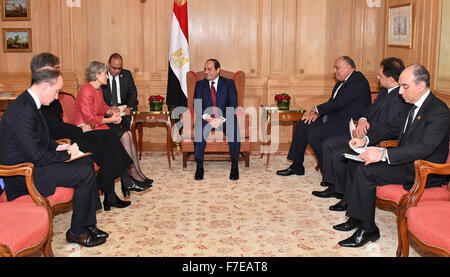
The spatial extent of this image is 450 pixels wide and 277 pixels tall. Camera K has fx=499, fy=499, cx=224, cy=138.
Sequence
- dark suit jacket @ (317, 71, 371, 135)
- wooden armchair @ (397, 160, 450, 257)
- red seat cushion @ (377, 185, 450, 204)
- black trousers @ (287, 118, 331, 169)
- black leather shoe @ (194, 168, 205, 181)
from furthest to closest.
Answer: black leather shoe @ (194, 168, 205, 181) → black trousers @ (287, 118, 331, 169) → dark suit jacket @ (317, 71, 371, 135) → red seat cushion @ (377, 185, 450, 204) → wooden armchair @ (397, 160, 450, 257)

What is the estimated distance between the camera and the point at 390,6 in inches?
324

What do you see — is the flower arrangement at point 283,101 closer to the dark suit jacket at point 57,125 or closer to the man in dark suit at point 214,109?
the man in dark suit at point 214,109

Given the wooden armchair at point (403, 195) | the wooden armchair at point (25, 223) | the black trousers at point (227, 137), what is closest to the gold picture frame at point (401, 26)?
the black trousers at point (227, 137)

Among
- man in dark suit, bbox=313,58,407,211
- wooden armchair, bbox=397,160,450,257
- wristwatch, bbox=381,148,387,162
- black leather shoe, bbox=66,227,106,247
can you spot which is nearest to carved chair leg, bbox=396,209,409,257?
wooden armchair, bbox=397,160,450,257

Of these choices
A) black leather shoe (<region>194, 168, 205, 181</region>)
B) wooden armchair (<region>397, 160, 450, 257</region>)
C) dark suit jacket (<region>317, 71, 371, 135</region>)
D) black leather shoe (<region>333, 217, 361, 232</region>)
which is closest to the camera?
wooden armchair (<region>397, 160, 450, 257</region>)

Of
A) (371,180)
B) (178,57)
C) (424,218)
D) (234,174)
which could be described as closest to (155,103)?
(178,57)

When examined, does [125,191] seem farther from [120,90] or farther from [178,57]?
[178,57]

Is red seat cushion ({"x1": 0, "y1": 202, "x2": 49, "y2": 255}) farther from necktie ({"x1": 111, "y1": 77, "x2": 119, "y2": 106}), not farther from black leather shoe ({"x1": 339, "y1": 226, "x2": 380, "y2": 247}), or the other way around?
necktie ({"x1": 111, "y1": 77, "x2": 119, "y2": 106})

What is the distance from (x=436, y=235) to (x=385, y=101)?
2470mm

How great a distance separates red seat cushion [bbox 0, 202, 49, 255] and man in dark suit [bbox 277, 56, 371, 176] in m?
3.93

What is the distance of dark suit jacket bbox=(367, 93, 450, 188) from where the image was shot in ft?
13.7

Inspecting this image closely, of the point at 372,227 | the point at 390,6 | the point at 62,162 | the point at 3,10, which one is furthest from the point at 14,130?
the point at 390,6

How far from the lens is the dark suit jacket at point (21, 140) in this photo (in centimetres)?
397

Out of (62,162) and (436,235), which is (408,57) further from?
(62,162)
